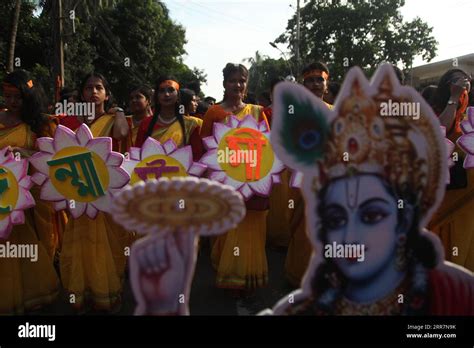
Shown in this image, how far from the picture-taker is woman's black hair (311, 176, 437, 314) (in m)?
2.24

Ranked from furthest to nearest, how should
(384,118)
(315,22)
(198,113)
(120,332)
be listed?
(315,22) < (198,113) < (120,332) < (384,118)

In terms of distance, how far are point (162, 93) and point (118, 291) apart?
4.02 feet

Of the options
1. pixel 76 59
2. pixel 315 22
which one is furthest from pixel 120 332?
pixel 315 22

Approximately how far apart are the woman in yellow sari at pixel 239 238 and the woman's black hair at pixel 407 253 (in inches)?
35.8

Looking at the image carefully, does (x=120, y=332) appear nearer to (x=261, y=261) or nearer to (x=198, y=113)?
(x=261, y=261)

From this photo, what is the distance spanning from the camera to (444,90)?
9.69ft

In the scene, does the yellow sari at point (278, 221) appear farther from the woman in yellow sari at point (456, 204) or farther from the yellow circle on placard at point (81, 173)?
the yellow circle on placard at point (81, 173)

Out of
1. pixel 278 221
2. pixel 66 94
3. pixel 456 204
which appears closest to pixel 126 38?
pixel 66 94

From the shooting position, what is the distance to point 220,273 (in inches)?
127

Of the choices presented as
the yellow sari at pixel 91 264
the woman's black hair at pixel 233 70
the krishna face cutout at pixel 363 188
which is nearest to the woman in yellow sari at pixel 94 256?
the yellow sari at pixel 91 264

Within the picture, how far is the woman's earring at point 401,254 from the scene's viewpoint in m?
2.29

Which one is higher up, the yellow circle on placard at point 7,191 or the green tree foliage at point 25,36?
the green tree foliage at point 25,36

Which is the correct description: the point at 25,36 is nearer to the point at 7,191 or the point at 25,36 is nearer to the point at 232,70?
the point at 232,70

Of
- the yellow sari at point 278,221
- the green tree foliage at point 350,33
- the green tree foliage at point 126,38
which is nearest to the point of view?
the yellow sari at point 278,221
